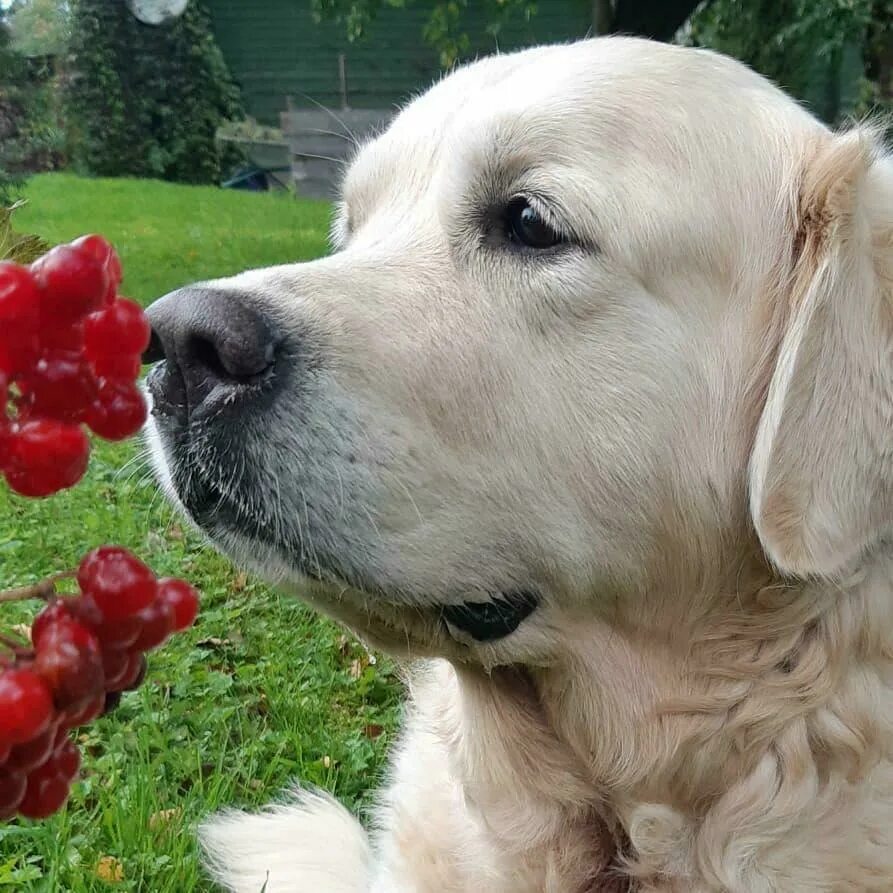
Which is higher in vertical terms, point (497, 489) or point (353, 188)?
point (353, 188)

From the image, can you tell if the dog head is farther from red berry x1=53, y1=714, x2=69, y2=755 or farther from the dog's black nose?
red berry x1=53, y1=714, x2=69, y2=755

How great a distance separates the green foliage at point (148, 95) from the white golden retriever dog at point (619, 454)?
17.6 meters

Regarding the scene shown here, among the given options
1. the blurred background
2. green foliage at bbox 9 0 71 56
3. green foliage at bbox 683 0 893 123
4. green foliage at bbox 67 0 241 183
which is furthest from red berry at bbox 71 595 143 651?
green foliage at bbox 67 0 241 183

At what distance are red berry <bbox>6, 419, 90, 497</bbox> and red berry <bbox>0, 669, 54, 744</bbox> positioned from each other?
138 mm

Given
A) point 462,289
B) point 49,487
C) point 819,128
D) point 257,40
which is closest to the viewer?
point 49,487

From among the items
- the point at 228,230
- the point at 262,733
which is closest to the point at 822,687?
the point at 262,733

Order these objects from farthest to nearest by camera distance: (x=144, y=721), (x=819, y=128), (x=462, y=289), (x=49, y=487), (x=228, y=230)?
(x=228, y=230), (x=144, y=721), (x=819, y=128), (x=462, y=289), (x=49, y=487)

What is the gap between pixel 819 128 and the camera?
6.98ft

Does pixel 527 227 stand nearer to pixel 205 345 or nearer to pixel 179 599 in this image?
pixel 205 345

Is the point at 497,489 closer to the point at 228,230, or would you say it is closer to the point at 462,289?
the point at 462,289

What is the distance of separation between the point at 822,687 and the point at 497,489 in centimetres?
72

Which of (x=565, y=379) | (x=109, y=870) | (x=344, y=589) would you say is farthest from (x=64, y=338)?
(x=109, y=870)

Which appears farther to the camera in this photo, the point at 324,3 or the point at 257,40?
the point at 257,40

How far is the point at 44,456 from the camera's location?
2.54 feet
